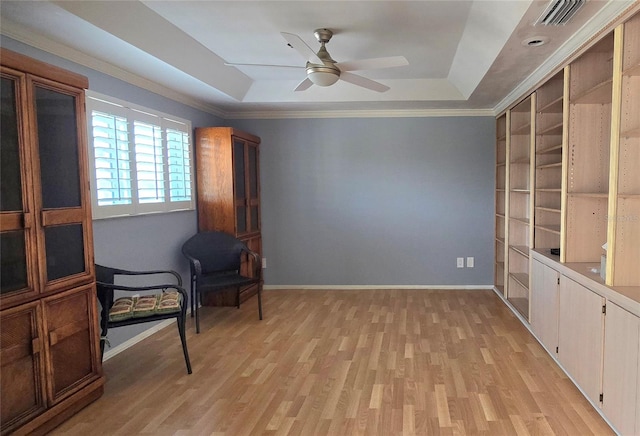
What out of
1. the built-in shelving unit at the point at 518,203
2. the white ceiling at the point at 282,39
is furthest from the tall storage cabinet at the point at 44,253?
the built-in shelving unit at the point at 518,203

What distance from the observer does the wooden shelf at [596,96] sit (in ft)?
7.87

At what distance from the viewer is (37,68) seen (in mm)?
2006

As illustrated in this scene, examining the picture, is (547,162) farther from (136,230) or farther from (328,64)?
→ (136,230)

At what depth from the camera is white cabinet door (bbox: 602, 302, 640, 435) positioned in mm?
1835

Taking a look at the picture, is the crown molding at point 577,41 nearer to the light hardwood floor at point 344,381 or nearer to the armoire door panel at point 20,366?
the light hardwood floor at point 344,381

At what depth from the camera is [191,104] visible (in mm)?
4246

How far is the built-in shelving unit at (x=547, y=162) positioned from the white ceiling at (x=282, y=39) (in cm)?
21

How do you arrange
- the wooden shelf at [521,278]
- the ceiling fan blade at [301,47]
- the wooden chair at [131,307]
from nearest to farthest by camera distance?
1. the ceiling fan blade at [301,47]
2. the wooden chair at [131,307]
3. the wooden shelf at [521,278]

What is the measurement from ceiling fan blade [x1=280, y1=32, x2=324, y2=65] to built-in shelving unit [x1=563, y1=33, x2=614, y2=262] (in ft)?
5.58

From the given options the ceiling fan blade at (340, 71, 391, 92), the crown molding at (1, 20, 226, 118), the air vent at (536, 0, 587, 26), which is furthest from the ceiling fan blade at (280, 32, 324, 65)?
the crown molding at (1, 20, 226, 118)

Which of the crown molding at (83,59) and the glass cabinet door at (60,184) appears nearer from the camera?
the glass cabinet door at (60,184)

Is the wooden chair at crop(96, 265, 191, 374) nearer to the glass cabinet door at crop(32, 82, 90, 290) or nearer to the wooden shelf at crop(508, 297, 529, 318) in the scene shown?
the glass cabinet door at crop(32, 82, 90, 290)

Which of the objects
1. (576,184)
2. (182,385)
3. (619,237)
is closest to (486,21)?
(576,184)

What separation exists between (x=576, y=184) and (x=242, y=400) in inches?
103
